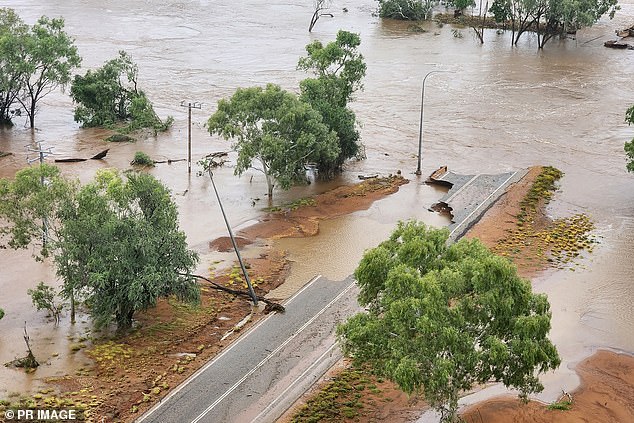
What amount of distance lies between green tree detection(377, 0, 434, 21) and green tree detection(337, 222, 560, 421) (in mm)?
91028

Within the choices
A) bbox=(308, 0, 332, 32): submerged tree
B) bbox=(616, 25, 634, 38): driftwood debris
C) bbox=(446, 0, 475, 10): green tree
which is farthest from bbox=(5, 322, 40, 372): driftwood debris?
bbox=(616, 25, 634, 38): driftwood debris

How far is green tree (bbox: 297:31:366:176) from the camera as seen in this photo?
6147 cm

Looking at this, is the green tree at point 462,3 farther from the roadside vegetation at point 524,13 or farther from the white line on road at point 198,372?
the white line on road at point 198,372

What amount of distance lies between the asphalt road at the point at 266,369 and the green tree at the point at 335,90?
2024 cm

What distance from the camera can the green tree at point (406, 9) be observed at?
118m

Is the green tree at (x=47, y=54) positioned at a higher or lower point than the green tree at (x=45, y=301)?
higher

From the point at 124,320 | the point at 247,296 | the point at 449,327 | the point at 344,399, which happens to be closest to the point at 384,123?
the point at 247,296

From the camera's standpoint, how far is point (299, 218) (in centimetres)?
5550

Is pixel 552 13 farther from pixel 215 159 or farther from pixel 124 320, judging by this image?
pixel 124 320

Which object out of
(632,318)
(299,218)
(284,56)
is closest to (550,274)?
(632,318)

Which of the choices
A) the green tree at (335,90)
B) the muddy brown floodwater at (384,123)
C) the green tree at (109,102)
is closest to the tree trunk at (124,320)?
the muddy brown floodwater at (384,123)

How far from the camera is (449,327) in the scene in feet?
95.8

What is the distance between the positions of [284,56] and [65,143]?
3434cm

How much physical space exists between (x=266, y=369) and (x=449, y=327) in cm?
1080
